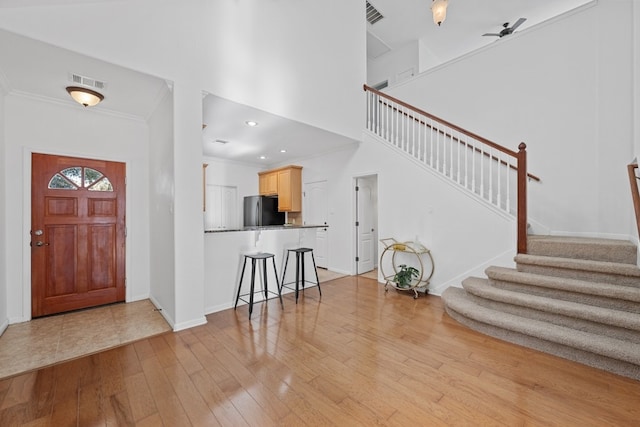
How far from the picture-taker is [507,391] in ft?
6.05

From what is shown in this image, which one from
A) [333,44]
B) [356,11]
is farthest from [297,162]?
[356,11]

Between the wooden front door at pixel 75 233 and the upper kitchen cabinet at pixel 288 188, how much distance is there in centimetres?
328

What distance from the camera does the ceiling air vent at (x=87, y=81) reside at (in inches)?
105

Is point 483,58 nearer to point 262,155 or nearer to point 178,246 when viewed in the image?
point 262,155

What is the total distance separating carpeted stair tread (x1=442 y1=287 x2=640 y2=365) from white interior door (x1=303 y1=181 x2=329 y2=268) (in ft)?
10.4

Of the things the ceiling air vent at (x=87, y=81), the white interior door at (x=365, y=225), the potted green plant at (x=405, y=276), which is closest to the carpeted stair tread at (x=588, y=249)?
the potted green plant at (x=405, y=276)

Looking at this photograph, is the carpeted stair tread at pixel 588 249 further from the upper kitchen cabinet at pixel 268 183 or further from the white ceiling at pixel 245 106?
the upper kitchen cabinet at pixel 268 183

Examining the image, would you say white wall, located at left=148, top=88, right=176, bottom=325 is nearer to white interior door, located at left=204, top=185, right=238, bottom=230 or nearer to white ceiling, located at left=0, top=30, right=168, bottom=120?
white ceiling, located at left=0, top=30, right=168, bottom=120

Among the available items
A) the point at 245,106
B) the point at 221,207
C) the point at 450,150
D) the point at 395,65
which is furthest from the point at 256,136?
the point at 395,65

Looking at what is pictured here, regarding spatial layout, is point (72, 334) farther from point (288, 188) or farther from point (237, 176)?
point (237, 176)

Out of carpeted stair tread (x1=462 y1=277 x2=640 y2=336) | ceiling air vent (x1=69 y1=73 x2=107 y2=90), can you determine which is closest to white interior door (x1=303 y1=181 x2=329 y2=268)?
carpeted stair tread (x1=462 y1=277 x2=640 y2=336)

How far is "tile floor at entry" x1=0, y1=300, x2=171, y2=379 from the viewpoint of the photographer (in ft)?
7.43

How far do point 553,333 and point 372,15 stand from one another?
6521 millimetres

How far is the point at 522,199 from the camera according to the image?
3135 millimetres
